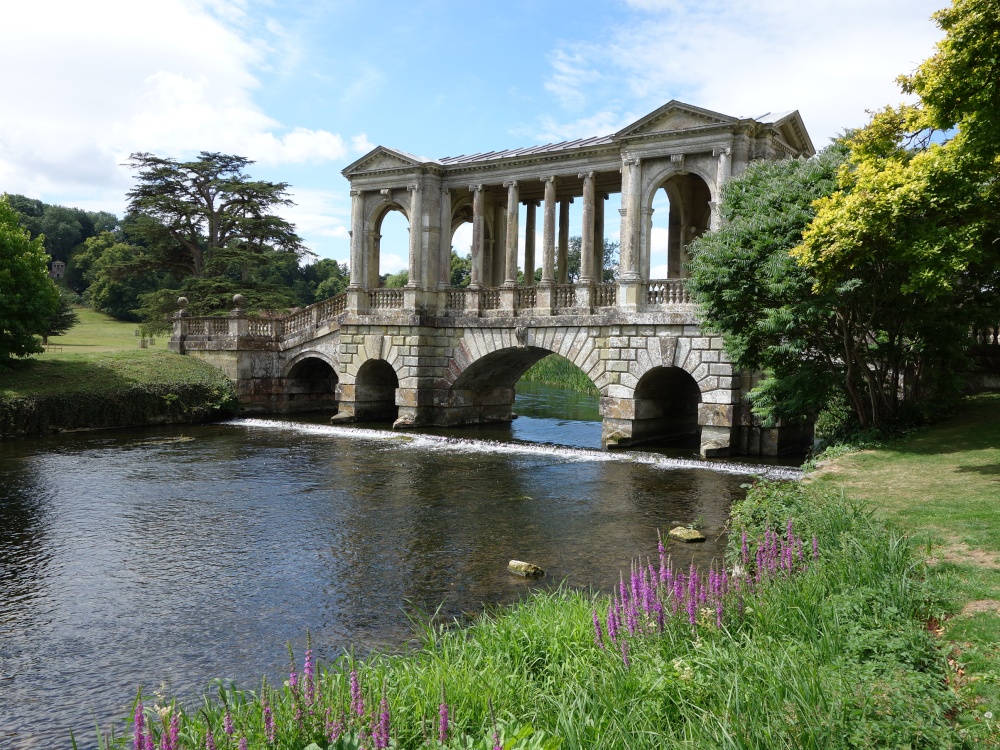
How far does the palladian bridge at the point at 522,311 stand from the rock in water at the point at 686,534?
28.0 ft

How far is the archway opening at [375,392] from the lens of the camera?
2829 cm

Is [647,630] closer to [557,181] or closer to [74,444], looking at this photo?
[74,444]

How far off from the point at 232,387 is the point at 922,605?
26.7 metres

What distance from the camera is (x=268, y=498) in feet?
49.3

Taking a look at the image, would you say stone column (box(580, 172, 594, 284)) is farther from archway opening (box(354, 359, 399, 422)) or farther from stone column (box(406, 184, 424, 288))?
archway opening (box(354, 359, 399, 422))

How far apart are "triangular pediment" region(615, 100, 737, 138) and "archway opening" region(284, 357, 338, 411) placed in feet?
48.6

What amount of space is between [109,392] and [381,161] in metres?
11.8

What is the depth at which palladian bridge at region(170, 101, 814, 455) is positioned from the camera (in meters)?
20.9

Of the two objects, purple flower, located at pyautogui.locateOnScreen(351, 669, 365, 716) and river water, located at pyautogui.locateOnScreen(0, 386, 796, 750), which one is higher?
purple flower, located at pyautogui.locateOnScreen(351, 669, 365, 716)

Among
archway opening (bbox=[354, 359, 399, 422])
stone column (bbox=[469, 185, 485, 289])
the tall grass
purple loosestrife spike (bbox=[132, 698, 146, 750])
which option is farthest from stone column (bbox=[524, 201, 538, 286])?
purple loosestrife spike (bbox=[132, 698, 146, 750])

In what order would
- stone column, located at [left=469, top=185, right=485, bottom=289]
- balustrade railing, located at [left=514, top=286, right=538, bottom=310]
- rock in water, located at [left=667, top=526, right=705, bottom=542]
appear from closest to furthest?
rock in water, located at [left=667, top=526, right=705, bottom=542] < balustrade railing, located at [left=514, top=286, right=538, bottom=310] < stone column, located at [left=469, top=185, right=485, bottom=289]

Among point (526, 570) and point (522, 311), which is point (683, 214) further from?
point (526, 570)

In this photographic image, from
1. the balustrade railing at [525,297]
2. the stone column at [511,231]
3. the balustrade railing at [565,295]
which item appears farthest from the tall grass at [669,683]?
the stone column at [511,231]

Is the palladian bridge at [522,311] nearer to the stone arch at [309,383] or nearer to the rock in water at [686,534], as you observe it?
the stone arch at [309,383]
